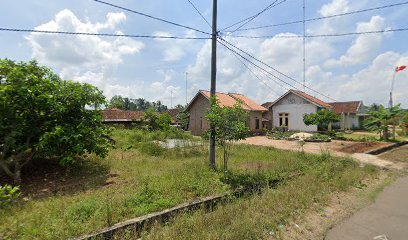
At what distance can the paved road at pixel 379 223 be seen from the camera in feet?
15.6

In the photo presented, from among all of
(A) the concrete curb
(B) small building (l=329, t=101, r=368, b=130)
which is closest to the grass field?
(A) the concrete curb

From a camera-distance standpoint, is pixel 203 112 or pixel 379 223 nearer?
pixel 379 223

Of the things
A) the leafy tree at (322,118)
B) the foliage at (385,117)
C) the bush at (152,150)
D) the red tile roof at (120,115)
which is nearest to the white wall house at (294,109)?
the leafy tree at (322,118)

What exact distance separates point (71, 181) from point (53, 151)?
112 centimetres

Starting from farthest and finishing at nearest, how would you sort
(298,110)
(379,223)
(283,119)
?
(283,119)
(298,110)
(379,223)

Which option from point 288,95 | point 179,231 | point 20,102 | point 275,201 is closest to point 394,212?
point 275,201

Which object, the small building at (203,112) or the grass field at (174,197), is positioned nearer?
the grass field at (174,197)

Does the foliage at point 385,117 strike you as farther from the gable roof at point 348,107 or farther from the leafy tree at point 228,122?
the leafy tree at point 228,122

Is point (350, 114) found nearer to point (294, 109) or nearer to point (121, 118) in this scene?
point (294, 109)

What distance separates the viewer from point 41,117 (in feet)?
25.4

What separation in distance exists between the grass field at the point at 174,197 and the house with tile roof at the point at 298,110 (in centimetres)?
1837

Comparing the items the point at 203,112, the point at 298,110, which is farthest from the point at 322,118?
the point at 203,112

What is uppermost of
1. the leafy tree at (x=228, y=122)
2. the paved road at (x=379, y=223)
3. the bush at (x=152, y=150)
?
the leafy tree at (x=228, y=122)

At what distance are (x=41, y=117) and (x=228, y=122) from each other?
6.21 meters
